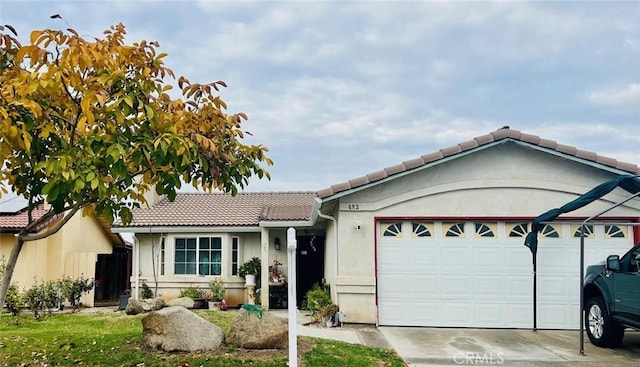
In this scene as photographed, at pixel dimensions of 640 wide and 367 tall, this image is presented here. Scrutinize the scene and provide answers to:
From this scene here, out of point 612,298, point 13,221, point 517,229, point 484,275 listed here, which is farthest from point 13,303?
point 612,298

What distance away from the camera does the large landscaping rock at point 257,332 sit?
8.40 m

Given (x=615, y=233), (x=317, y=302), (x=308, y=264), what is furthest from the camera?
(x=308, y=264)

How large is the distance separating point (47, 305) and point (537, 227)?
13282mm

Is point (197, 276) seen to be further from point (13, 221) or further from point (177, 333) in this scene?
point (177, 333)

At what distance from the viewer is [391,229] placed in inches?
492

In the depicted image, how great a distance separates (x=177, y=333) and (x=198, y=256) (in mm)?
9053

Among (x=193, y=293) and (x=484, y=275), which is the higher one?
(x=484, y=275)

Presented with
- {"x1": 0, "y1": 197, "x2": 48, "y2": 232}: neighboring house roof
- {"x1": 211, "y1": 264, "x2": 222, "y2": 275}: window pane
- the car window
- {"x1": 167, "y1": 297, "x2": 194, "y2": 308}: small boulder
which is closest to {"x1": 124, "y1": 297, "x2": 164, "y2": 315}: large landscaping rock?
{"x1": 167, "y1": 297, "x2": 194, "y2": 308}: small boulder

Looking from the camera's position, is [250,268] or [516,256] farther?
[250,268]

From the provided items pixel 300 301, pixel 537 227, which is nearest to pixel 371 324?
pixel 537 227

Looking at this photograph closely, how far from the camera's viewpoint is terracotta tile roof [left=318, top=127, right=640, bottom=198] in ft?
38.9

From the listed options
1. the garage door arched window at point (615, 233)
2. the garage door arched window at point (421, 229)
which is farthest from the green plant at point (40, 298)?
the garage door arched window at point (615, 233)

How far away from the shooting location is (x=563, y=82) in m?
13.2

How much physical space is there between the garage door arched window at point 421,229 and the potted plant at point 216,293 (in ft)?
22.7
